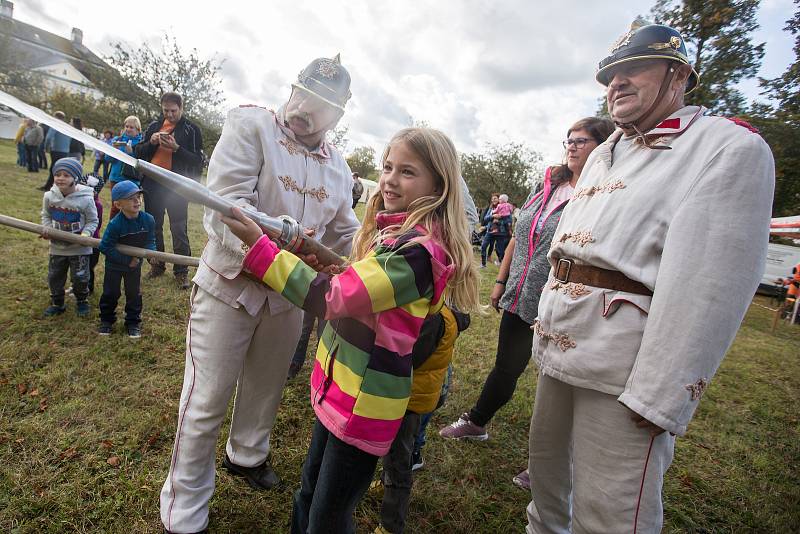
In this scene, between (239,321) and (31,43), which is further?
(31,43)

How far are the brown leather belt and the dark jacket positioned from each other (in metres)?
5.36

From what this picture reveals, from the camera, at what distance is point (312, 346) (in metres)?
4.91

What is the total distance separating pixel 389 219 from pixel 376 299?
468 millimetres

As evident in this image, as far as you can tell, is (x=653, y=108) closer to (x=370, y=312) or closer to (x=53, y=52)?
(x=370, y=312)

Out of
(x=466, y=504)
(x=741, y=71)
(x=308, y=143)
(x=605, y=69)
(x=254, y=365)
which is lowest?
(x=466, y=504)

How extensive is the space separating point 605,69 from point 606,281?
92 cm

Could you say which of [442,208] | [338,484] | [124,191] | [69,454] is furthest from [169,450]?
[124,191]

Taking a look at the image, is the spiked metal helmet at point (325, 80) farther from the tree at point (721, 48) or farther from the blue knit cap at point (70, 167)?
the tree at point (721, 48)

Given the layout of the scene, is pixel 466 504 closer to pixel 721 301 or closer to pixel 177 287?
pixel 721 301

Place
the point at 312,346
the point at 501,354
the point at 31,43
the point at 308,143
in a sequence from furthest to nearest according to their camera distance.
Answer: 1. the point at 31,43
2. the point at 312,346
3. the point at 501,354
4. the point at 308,143

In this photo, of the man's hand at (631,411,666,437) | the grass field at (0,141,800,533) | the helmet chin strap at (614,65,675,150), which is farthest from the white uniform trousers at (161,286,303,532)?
the helmet chin strap at (614,65,675,150)

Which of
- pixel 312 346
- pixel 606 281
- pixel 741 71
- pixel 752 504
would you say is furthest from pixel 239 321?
pixel 741 71

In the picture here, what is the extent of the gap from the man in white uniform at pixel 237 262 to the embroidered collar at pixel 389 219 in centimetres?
41

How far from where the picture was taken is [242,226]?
62.7 inches
